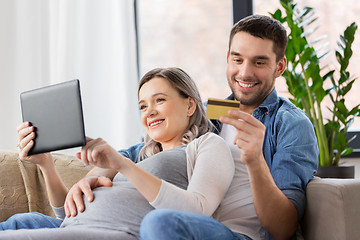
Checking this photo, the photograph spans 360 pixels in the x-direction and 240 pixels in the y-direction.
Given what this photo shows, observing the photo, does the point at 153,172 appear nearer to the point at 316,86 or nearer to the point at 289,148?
the point at 289,148

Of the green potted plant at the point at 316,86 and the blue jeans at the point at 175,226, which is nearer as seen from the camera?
the blue jeans at the point at 175,226

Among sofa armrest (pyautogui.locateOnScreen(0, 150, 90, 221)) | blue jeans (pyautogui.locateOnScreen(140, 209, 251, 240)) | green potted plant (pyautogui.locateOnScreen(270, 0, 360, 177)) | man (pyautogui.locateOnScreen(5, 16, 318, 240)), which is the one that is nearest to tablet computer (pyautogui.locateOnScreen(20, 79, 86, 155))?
man (pyautogui.locateOnScreen(5, 16, 318, 240))

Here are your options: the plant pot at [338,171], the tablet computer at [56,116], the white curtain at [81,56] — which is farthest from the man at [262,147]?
the white curtain at [81,56]

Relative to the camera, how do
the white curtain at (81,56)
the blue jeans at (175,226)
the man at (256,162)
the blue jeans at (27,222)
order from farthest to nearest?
the white curtain at (81,56)
the blue jeans at (27,222)
the man at (256,162)
the blue jeans at (175,226)

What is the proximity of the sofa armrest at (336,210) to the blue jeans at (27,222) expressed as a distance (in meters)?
0.86

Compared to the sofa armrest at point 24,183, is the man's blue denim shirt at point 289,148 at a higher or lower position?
higher

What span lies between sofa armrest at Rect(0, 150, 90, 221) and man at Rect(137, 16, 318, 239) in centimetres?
65

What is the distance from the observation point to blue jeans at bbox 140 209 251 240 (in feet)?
3.72

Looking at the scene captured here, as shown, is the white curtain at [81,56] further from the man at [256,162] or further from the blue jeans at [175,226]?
the blue jeans at [175,226]

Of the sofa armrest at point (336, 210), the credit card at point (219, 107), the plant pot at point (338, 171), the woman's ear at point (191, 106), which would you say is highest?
the credit card at point (219, 107)

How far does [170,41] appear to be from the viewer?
323 centimetres

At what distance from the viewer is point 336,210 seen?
Answer: 4.61ft

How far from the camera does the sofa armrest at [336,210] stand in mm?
1395

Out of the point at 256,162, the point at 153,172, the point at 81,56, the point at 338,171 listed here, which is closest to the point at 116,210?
the point at 153,172
